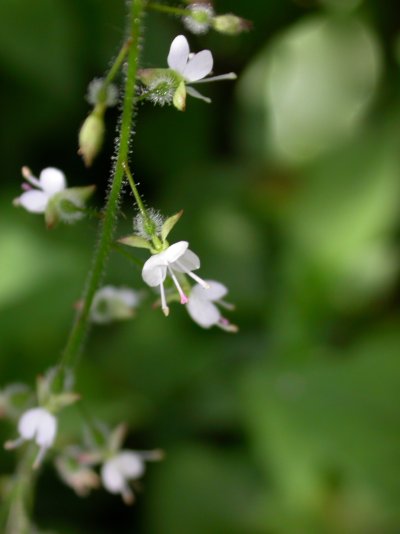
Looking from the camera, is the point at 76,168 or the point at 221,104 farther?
the point at 221,104

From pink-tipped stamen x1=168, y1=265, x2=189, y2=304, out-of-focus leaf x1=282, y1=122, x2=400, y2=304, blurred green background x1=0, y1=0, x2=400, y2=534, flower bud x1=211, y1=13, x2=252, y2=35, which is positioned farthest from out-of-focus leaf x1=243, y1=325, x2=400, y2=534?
flower bud x1=211, y1=13, x2=252, y2=35

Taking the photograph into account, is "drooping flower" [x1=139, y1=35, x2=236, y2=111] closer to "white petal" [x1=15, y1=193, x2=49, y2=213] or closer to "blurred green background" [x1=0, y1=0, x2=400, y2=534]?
"white petal" [x1=15, y1=193, x2=49, y2=213]

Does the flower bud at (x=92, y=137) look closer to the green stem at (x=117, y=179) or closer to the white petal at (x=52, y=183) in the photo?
the green stem at (x=117, y=179)

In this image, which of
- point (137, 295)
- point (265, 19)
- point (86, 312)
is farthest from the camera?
point (265, 19)

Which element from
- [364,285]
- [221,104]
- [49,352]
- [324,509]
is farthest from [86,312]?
[221,104]

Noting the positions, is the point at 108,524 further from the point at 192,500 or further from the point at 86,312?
the point at 86,312

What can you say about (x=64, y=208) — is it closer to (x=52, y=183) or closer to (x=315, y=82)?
(x=52, y=183)
